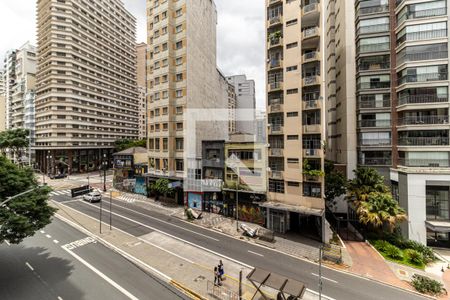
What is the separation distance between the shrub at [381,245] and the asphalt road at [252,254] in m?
7.79

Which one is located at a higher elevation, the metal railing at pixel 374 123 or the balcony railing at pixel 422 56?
the balcony railing at pixel 422 56

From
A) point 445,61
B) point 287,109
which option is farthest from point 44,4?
point 445,61

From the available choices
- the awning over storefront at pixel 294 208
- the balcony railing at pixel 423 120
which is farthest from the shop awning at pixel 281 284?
the balcony railing at pixel 423 120

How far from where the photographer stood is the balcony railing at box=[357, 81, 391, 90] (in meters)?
33.8

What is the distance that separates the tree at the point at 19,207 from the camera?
16.4m

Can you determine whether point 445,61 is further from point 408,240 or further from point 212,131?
point 212,131

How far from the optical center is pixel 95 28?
79938 millimetres

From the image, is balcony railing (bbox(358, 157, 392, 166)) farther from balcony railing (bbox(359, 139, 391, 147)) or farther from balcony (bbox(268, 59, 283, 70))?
balcony (bbox(268, 59, 283, 70))

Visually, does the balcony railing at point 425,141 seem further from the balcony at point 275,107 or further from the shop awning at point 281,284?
the shop awning at point 281,284

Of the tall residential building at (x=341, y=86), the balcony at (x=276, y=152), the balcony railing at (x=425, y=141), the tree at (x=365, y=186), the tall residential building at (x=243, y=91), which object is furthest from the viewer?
the tall residential building at (x=243, y=91)

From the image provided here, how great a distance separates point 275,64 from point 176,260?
28806mm

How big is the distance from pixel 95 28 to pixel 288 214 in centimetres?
9381

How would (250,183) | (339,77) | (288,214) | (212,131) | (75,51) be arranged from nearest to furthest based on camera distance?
(288,214)
(250,183)
(339,77)
(212,131)
(75,51)

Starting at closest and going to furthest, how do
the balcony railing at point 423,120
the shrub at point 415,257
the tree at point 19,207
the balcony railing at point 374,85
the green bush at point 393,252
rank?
the tree at point 19,207 < the shrub at point 415,257 < the green bush at point 393,252 < the balcony railing at point 423,120 < the balcony railing at point 374,85
